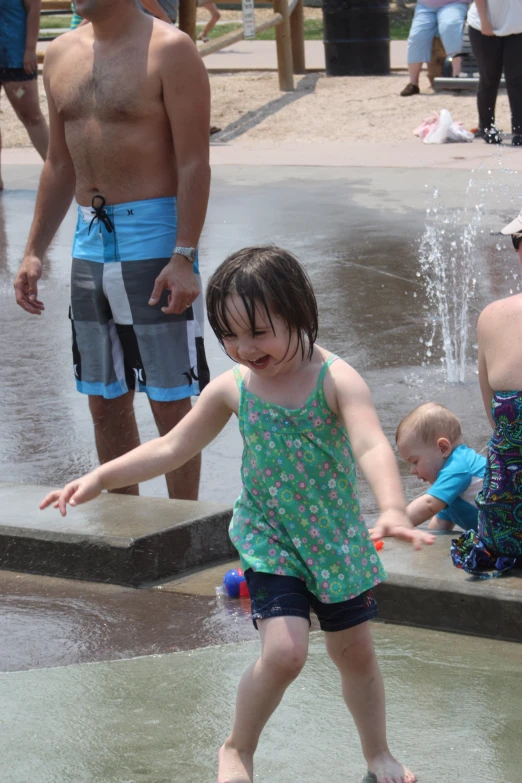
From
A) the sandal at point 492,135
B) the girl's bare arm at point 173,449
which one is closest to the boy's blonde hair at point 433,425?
the girl's bare arm at point 173,449

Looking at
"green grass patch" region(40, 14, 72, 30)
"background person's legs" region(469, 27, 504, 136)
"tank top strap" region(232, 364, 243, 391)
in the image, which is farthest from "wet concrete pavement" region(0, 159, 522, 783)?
"green grass patch" region(40, 14, 72, 30)

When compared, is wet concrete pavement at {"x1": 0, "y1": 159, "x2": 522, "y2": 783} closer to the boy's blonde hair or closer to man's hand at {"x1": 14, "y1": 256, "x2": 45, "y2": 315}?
the boy's blonde hair

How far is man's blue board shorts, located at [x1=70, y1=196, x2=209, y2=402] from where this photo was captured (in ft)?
13.6

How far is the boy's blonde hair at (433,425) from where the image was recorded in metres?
3.99

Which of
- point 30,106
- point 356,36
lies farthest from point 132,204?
point 356,36

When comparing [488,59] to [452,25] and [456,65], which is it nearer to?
[452,25]

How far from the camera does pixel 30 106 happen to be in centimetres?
1030

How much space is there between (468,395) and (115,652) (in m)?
2.83

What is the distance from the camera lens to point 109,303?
4.23 metres

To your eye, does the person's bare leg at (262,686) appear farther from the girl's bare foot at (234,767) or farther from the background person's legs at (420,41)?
the background person's legs at (420,41)

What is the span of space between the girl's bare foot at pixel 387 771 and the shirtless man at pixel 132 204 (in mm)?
1800

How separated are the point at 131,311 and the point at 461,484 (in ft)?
4.15

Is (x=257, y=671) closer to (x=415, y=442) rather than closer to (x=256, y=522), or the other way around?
(x=256, y=522)

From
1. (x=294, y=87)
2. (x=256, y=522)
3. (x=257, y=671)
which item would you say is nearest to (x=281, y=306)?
(x=256, y=522)
